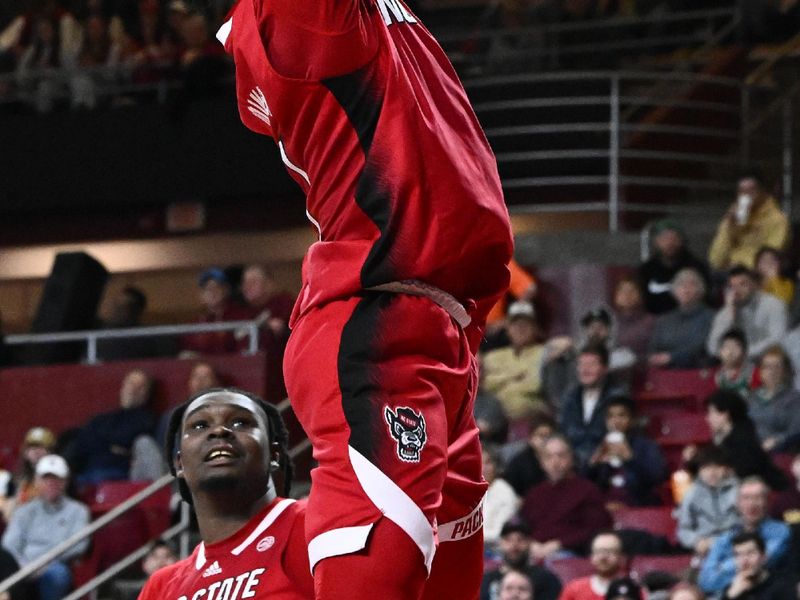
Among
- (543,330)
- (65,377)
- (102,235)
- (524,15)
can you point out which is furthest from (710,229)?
(102,235)

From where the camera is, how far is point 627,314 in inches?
424

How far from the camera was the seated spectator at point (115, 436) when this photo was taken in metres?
10.6

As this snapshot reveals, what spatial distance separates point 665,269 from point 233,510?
7.22 meters

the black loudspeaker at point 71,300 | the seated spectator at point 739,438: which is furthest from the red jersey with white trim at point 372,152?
the black loudspeaker at point 71,300

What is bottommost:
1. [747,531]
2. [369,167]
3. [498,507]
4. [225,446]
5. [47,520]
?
[47,520]

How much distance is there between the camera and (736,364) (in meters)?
9.60

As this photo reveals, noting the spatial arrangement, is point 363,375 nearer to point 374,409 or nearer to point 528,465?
point 374,409

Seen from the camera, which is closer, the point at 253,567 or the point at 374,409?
the point at 374,409

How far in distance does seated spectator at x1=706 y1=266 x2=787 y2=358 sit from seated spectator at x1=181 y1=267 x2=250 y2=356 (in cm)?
311

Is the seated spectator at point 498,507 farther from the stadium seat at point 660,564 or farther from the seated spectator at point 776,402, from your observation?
the seated spectator at point 776,402

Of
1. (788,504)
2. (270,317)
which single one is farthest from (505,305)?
(788,504)

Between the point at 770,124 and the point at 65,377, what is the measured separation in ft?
18.7

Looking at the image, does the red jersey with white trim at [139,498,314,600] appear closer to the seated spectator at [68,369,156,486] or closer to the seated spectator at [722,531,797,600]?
the seated spectator at [722,531,797,600]

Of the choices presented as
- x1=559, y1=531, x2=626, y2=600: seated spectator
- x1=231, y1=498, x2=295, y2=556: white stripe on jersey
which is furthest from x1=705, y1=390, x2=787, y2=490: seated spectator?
x1=231, y1=498, x2=295, y2=556: white stripe on jersey
